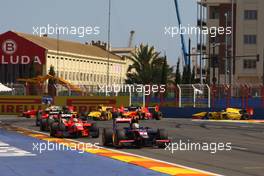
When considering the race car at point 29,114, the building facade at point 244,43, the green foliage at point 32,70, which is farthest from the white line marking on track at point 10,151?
the green foliage at point 32,70

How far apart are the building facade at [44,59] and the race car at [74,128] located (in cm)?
7337

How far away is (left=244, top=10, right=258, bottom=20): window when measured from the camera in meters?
77.1

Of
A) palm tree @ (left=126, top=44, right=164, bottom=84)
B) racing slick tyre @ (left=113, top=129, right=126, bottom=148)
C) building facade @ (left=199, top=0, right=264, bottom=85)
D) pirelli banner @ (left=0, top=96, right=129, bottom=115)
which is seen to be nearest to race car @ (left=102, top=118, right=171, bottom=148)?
racing slick tyre @ (left=113, top=129, right=126, bottom=148)

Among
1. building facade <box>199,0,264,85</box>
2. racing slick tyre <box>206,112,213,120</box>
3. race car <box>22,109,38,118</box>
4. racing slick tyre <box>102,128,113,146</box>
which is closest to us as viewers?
racing slick tyre <box>102,128,113,146</box>

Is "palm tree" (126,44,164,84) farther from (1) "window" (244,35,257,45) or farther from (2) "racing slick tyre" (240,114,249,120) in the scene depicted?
(2) "racing slick tyre" (240,114,249,120)

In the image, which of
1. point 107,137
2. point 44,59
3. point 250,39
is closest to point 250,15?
point 250,39

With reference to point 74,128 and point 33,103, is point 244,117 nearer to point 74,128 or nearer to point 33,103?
point 33,103

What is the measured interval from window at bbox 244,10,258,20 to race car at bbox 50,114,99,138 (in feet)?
187

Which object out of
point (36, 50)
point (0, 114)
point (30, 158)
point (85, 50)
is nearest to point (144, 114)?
point (0, 114)

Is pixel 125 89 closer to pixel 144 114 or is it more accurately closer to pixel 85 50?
pixel 144 114

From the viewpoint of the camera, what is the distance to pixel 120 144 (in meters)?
18.4

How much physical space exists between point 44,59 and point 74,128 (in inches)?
3176

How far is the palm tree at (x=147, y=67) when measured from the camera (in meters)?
98.8

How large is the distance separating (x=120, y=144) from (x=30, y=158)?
4.01m
